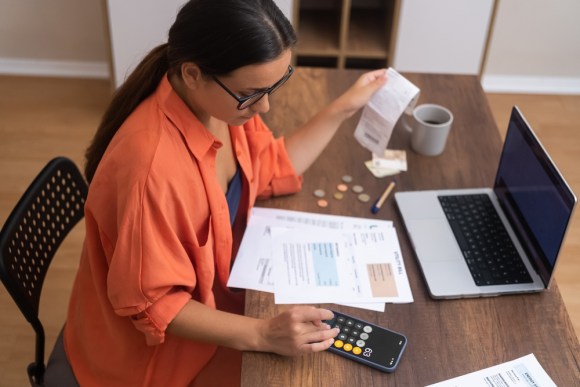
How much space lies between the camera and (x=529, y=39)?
3387 millimetres

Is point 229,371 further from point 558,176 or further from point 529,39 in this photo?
point 529,39

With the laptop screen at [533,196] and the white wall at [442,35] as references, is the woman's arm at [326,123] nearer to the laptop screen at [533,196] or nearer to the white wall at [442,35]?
the laptop screen at [533,196]

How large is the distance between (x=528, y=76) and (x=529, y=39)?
20 cm

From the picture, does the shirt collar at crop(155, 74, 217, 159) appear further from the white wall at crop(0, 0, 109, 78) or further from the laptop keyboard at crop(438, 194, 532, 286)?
→ the white wall at crop(0, 0, 109, 78)

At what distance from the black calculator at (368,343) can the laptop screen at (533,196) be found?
328 millimetres

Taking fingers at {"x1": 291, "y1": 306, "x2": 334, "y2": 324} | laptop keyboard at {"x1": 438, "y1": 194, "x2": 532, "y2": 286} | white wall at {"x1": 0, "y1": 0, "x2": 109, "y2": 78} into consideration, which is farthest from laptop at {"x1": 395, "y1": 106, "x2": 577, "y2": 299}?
white wall at {"x1": 0, "y1": 0, "x2": 109, "y2": 78}

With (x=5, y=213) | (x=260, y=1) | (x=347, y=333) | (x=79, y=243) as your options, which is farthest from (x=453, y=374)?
(x=5, y=213)

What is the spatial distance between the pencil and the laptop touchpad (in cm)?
8

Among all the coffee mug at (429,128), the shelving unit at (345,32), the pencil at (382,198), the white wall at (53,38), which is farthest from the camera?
the white wall at (53,38)

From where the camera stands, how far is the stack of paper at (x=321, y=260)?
135cm

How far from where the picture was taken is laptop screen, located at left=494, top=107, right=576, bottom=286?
4.13 ft

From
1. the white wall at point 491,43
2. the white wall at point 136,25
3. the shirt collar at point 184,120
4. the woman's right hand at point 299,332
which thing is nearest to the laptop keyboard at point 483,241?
the woman's right hand at point 299,332

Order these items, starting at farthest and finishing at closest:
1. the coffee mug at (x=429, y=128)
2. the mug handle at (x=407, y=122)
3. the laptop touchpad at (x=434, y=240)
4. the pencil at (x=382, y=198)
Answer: the mug handle at (x=407, y=122), the coffee mug at (x=429, y=128), the pencil at (x=382, y=198), the laptop touchpad at (x=434, y=240)

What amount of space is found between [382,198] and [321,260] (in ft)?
0.80
